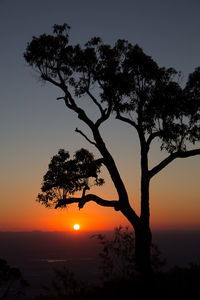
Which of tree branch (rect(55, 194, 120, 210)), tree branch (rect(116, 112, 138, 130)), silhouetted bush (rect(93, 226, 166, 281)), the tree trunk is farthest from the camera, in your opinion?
tree branch (rect(116, 112, 138, 130))

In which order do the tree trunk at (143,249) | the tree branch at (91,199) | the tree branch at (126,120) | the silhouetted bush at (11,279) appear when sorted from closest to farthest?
1. the tree trunk at (143,249)
2. the tree branch at (91,199)
3. the silhouetted bush at (11,279)
4. the tree branch at (126,120)

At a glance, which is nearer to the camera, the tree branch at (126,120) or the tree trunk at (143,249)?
the tree trunk at (143,249)

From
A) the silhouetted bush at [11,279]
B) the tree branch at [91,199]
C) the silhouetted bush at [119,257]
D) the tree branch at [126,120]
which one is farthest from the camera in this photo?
the tree branch at [126,120]

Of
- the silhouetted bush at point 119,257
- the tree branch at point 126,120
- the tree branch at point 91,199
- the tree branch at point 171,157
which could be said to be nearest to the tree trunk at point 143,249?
the silhouetted bush at point 119,257

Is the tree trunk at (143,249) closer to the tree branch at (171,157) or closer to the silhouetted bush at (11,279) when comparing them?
the tree branch at (171,157)

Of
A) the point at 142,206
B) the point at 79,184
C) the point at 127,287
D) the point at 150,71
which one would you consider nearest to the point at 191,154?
the point at 142,206

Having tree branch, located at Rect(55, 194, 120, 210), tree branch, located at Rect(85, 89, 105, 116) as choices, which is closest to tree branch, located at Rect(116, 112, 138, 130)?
tree branch, located at Rect(85, 89, 105, 116)

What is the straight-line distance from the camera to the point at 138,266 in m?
16.3

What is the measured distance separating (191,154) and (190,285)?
696 cm

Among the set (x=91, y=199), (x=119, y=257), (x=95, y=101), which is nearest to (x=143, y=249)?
(x=119, y=257)

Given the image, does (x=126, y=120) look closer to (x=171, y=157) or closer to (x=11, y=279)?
(x=171, y=157)

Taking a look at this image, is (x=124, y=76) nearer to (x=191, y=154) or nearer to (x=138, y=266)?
(x=191, y=154)

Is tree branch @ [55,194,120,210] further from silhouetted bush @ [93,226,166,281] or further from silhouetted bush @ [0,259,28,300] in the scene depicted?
silhouetted bush @ [0,259,28,300]

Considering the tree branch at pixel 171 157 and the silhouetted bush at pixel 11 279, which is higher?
the tree branch at pixel 171 157
